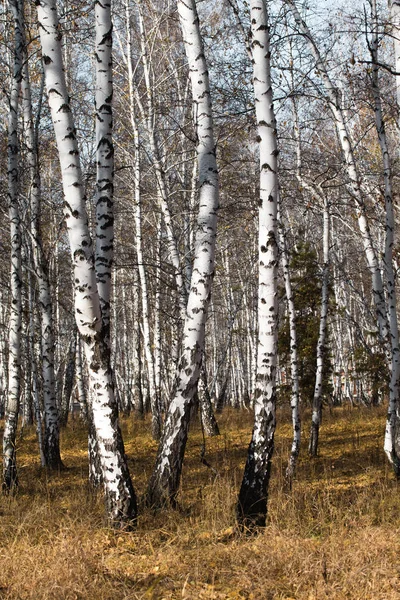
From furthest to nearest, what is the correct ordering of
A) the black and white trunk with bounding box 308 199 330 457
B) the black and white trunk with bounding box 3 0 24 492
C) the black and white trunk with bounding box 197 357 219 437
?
the black and white trunk with bounding box 197 357 219 437 → the black and white trunk with bounding box 308 199 330 457 → the black and white trunk with bounding box 3 0 24 492

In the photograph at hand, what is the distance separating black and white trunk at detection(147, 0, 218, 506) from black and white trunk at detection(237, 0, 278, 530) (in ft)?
2.13

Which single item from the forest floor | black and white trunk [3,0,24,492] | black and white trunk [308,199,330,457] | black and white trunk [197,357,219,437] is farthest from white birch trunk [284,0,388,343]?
black and white trunk [197,357,219,437]

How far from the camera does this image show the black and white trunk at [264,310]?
551 cm

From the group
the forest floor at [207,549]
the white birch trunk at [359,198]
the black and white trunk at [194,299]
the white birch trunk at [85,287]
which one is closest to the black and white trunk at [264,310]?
the forest floor at [207,549]

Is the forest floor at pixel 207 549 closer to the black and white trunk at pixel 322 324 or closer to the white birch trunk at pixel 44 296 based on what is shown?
the white birch trunk at pixel 44 296

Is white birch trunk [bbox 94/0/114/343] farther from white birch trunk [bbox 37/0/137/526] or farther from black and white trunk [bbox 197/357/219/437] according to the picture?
black and white trunk [bbox 197/357/219/437]

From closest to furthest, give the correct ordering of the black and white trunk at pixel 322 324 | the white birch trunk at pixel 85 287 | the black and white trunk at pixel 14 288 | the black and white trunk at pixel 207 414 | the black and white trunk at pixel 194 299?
the white birch trunk at pixel 85 287, the black and white trunk at pixel 194 299, the black and white trunk at pixel 14 288, the black and white trunk at pixel 322 324, the black and white trunk at pixel 207 414

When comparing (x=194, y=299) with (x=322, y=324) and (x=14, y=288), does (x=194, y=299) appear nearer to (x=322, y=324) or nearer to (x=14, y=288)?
(x=14, y=288)

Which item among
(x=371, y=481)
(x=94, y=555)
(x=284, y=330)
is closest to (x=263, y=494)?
(x=94, y=555)

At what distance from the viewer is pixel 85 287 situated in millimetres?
5184

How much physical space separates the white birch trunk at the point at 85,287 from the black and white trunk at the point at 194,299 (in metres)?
0.59

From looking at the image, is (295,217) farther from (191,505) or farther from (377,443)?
(191,505)

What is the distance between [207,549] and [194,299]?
238 cm

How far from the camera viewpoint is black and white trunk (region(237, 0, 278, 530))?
5.51 meters
